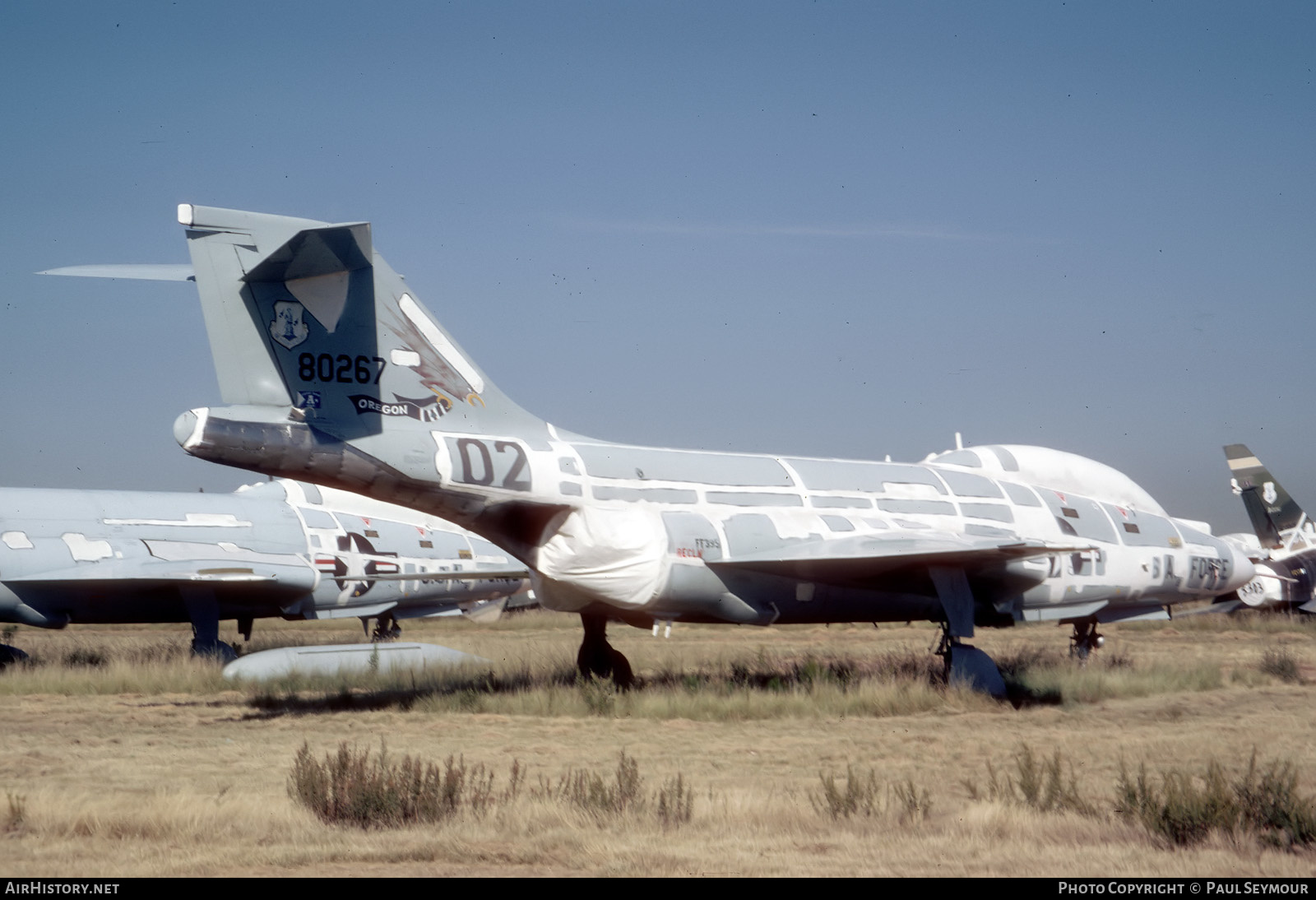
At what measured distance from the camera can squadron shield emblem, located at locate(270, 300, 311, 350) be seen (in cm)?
1300

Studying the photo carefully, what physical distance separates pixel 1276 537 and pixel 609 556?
892 inches

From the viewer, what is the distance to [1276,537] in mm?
30625

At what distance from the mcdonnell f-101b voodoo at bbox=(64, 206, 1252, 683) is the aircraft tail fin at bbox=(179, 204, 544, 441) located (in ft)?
0.07

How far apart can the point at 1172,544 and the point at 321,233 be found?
47.5 feet

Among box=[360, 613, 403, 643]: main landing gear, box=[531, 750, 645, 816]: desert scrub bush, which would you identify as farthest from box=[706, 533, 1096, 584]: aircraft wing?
box=[360, 613, 403, 643]: main landing gear

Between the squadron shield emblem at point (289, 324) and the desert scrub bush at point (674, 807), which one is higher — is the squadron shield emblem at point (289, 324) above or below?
above

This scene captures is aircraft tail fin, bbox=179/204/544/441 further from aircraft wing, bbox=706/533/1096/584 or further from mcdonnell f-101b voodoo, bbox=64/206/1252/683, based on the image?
aircraft wing, bbox=706/533/1096/584

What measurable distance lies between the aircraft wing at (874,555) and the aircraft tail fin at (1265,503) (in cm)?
1779

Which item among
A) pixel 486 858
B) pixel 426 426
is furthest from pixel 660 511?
pixel 486 858

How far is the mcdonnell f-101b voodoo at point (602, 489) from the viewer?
42.1ft

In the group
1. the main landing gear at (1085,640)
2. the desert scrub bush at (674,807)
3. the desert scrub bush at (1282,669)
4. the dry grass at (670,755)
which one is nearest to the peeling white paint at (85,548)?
the dry grass at (670,755)

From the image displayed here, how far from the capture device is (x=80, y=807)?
8.37 metres

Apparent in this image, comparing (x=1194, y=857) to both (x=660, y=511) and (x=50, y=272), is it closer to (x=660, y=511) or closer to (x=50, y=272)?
(x=660, y=511)

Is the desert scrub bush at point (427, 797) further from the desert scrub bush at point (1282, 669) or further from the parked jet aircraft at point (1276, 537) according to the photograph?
the parked jet aircraft at point (1276, 537)
